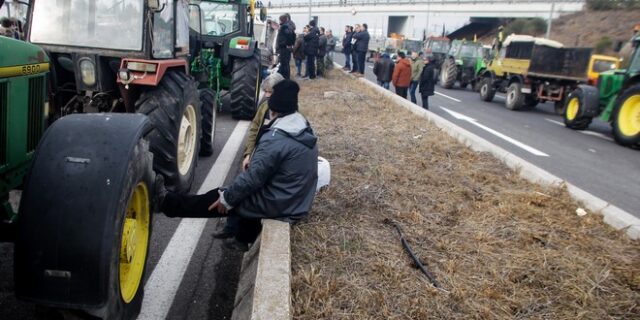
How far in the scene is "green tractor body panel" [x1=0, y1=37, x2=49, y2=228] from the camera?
100 inches

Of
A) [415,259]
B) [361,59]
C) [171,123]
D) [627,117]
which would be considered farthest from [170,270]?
[361,59]

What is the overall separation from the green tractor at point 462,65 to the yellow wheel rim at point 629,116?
10696mm

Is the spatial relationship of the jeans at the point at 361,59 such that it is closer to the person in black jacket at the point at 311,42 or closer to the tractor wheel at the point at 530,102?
the person in black jacket at the point at 311,42

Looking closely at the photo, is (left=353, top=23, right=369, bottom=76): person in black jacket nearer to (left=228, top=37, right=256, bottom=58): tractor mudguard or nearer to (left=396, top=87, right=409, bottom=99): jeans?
(left=396, top=87, right=409, bottom=99): jeans

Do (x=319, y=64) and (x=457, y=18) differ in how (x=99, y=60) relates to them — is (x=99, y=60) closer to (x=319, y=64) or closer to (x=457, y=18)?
(x=319, y=64)

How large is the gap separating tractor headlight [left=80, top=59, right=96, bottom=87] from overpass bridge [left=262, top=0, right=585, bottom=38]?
47.5 metres

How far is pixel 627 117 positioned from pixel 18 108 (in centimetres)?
1223

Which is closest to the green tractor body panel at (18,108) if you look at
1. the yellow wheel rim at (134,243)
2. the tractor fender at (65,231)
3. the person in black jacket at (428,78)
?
the tractor fender at (65,231)

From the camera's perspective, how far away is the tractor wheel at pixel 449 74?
21922 millimetres

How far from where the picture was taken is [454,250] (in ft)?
12.7

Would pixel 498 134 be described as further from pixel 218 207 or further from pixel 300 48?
pixel 218 207

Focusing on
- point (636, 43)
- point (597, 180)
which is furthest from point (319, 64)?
point (597, 180)

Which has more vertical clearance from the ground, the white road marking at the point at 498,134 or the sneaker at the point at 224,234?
the white road marking at the point at 498,134

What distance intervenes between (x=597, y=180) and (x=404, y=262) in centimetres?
584
